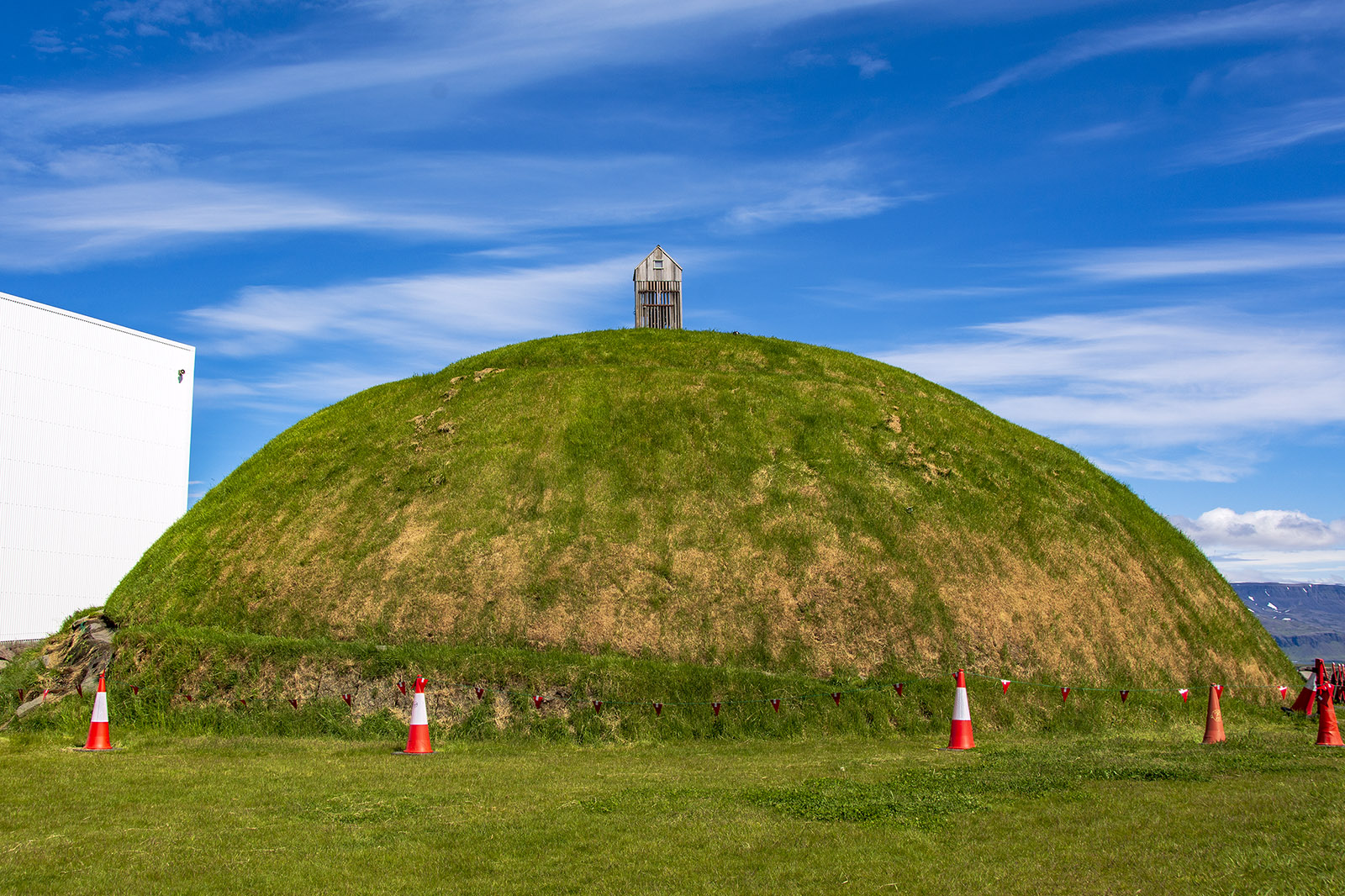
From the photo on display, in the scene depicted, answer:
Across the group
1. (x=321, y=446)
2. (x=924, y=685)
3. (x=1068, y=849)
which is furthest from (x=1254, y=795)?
(x=321, y=446)

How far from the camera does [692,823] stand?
10.0 m

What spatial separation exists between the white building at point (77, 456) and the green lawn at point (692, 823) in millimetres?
40681

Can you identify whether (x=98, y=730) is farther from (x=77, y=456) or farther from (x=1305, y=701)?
(x=77, y=456)

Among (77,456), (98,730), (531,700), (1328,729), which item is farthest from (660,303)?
(77,456)

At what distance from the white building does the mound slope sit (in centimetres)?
2696

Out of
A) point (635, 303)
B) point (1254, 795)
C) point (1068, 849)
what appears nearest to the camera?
point (1068, 849)

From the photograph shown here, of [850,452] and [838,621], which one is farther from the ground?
[850,452]

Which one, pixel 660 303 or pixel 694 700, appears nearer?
pixel 694 700

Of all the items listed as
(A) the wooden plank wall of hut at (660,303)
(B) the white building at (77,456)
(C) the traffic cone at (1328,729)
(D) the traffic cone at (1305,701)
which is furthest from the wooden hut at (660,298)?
(B) the white building at (77,456)

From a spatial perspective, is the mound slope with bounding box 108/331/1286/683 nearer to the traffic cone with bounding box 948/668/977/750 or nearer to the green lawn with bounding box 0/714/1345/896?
the traffic cone with bounding box 948/668/977/750

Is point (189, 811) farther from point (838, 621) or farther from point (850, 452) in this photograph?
point (850, 452)

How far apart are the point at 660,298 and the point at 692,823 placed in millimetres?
28481

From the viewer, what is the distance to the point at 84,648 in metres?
21.9

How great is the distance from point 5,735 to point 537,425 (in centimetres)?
1343
